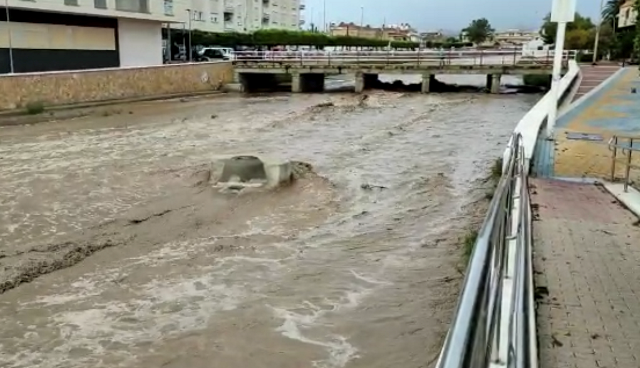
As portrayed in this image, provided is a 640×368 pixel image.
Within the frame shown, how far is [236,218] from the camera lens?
10625mm

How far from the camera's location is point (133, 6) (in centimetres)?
3806

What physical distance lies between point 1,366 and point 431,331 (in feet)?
13.3

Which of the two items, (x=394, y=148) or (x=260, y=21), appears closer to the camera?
(x=394, y=148)

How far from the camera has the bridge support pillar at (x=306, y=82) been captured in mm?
41656

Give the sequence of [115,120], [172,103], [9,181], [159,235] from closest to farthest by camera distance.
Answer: [159,235] < [9,181] < [115,120] < [172,103]

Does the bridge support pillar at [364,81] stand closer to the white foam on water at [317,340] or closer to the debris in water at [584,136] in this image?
the debris in water at [584,136]

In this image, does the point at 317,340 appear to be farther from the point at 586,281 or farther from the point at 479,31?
the point at 479,31

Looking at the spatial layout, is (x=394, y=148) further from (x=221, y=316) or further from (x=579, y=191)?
(x=221, y=316)

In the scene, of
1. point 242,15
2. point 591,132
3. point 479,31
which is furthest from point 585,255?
point 479,31

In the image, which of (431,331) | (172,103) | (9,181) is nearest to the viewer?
(431,331)

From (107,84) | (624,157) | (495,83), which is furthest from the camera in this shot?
(495,83)

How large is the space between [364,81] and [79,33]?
723 inches

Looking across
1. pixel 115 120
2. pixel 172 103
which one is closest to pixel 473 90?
pixel 172 103

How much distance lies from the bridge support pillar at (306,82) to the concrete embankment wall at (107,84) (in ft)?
14.8
